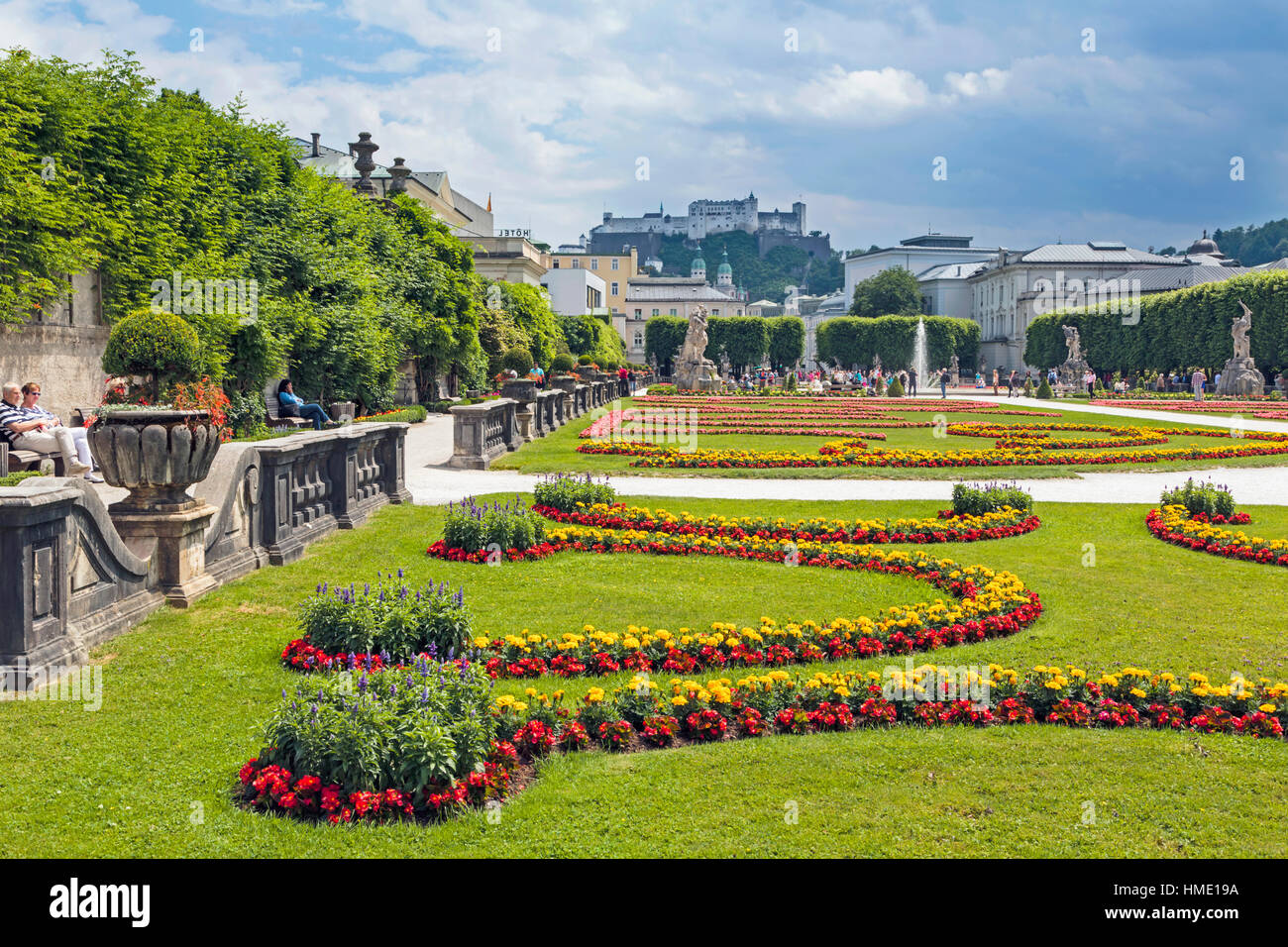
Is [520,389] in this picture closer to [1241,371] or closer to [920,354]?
[1241,371]

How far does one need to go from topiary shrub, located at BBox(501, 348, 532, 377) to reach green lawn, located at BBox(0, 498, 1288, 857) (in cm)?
4064

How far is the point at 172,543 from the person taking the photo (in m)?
7.74

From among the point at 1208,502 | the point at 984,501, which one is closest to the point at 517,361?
the point at 984,501

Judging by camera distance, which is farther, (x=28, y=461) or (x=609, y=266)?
(x=609, y=266)

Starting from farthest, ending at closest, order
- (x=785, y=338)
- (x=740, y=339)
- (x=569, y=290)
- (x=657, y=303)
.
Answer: (x=657, y=303) < (x=569, y=290) < (x=785, y=338) < (x=740, y=339)

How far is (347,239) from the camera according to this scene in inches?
1262

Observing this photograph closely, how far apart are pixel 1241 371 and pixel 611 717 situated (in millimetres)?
55332

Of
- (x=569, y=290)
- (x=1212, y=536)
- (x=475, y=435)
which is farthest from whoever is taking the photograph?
(x=569, y=290)

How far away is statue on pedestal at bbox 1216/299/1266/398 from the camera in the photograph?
51.4 m

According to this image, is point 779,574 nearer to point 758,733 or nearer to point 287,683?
point 758,733

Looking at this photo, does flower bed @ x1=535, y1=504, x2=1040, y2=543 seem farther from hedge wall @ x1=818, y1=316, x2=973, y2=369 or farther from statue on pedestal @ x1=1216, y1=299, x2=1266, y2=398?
hedge wall @ x1=818, y1=316, x2=973, y2=369

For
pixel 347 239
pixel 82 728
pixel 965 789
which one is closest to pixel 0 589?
pixel 82 728
